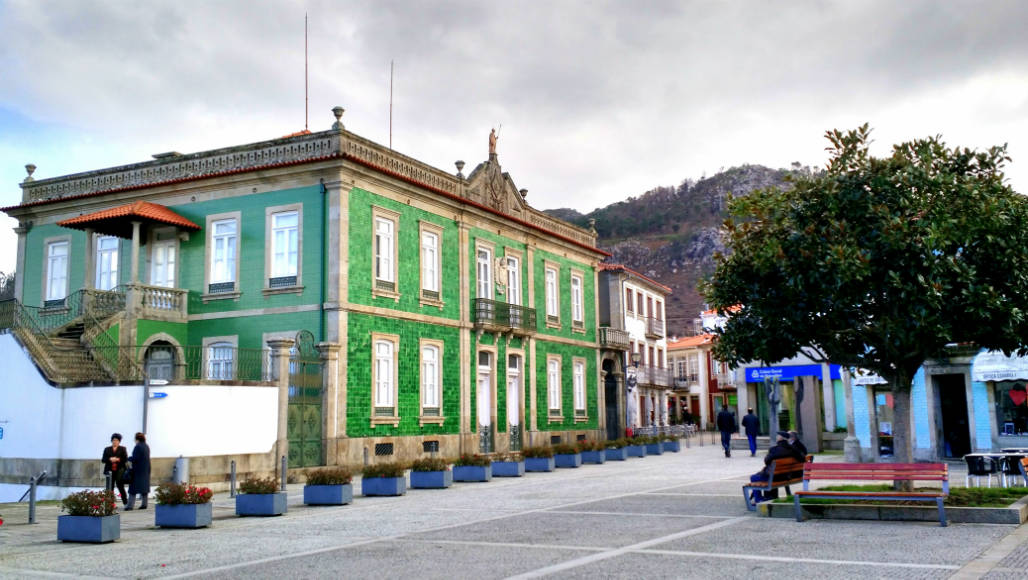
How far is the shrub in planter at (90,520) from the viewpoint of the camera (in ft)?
39.7

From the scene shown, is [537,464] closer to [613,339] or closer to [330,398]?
[330,398]

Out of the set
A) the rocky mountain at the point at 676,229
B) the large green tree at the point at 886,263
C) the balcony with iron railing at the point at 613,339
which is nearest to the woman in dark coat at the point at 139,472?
the large green tree at the point at 886,263

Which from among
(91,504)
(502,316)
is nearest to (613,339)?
(502,316)

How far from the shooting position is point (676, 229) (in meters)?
130

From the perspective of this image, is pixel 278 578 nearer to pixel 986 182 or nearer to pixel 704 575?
pixel 704 575

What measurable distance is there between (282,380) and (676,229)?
112 metres

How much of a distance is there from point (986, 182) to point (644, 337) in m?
39.6

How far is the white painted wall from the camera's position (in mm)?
19625

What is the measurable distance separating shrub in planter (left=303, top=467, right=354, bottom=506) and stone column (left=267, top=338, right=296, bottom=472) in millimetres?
5309

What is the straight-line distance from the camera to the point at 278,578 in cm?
878

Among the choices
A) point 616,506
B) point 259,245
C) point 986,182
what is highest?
point 259,245

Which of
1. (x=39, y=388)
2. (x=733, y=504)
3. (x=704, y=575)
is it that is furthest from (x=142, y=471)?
Result: (x=704, y=575)

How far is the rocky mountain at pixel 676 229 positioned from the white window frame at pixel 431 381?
7186 cm

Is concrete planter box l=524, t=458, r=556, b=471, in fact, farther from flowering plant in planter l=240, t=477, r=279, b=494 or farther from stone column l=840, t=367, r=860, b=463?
flowering plant in planter l=240, t=477, r=279, b=494
